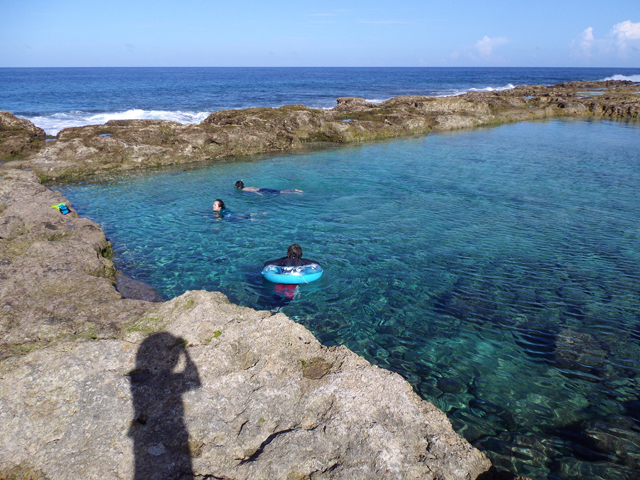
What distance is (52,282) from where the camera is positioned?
6.74m

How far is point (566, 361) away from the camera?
6.11 meters

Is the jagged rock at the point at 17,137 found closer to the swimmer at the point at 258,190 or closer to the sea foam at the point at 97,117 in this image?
the sea foam at the point at 97,117

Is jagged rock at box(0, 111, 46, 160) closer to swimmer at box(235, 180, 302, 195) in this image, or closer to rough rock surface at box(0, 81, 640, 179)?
rough rock surface at box(0, 81, 640, 179)

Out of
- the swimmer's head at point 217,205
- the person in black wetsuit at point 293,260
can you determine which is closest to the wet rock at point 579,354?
the person in black wetsuit at point 293,260

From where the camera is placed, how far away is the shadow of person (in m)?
3.49

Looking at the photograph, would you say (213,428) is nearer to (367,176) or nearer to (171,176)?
(367,176)

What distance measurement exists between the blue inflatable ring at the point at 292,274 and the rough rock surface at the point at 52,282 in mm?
2786

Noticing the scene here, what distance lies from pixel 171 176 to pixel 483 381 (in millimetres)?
16817

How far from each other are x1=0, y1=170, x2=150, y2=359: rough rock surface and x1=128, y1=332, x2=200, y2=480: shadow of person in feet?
3.27

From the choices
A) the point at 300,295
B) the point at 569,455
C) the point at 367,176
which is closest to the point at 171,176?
the point at 367,176

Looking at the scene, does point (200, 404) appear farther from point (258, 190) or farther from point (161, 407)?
Answer: point (258, 190)

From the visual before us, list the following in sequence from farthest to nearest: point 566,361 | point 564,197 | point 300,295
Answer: point 564,197 < point 300,295 < point 566,361

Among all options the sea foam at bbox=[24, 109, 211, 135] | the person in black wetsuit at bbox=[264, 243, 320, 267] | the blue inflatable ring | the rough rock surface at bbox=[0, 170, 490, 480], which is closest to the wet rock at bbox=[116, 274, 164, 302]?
the rough rock surface at bbox=[0, 170, 490, 480]

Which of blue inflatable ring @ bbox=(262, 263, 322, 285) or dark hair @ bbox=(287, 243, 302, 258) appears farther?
dark hair @ bbox=(287, 243, 302, 258)
